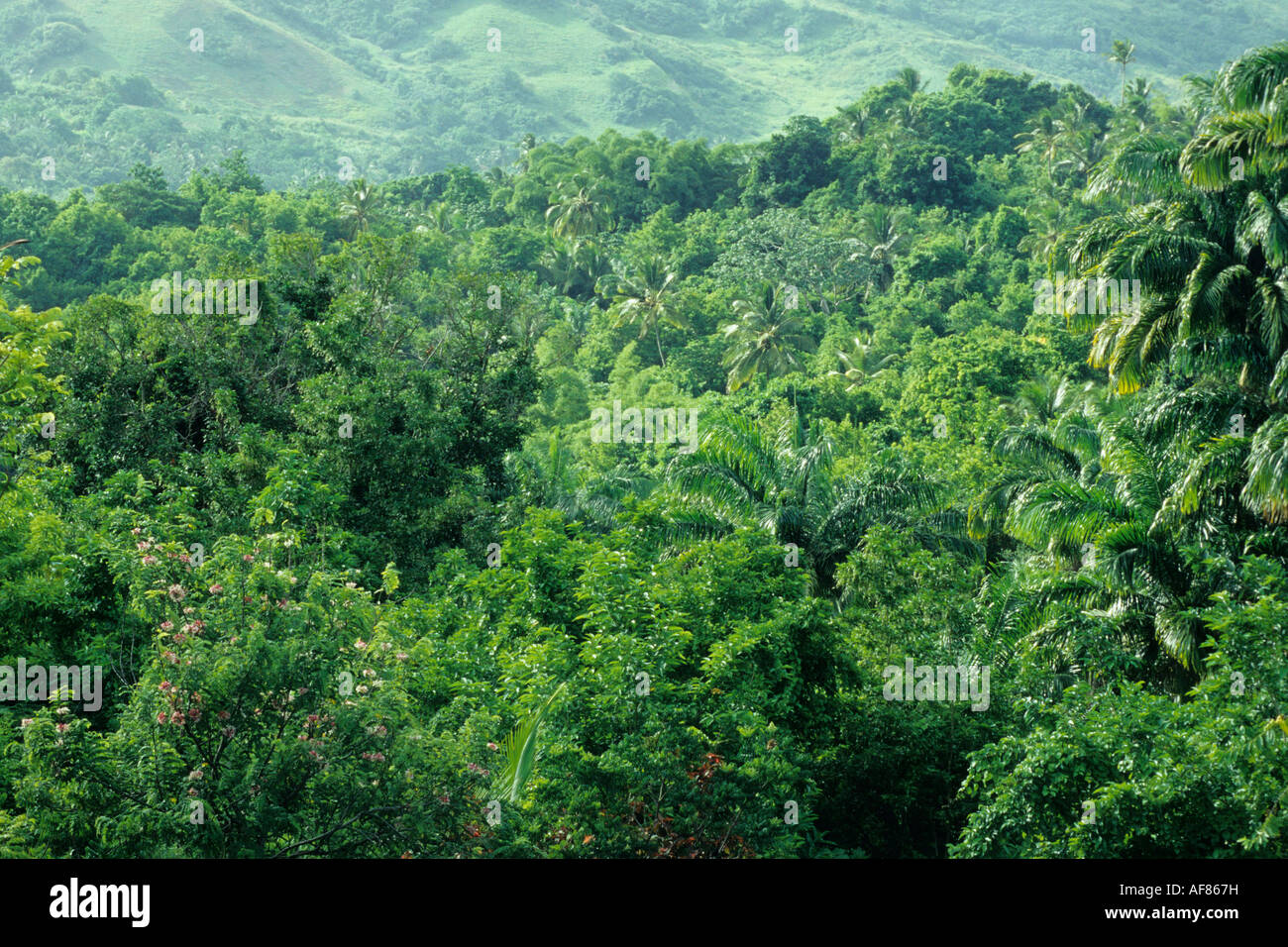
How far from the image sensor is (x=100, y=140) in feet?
555

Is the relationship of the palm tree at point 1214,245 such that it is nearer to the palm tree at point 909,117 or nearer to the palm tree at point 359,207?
the palm tree at point 359,207

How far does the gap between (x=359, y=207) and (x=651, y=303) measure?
21.3 metres

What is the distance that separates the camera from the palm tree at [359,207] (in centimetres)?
6831

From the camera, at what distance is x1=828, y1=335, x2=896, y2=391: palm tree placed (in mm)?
48000

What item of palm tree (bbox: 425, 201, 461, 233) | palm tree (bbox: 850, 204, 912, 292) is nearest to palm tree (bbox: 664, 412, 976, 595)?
palm tree (bbox: 850, 204, 912, 292)

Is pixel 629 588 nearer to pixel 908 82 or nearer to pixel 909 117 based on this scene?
pixel 909 117

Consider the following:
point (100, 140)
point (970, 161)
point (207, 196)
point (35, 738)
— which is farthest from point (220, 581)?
point (100, 140)

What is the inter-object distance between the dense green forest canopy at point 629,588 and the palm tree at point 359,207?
1543 inches

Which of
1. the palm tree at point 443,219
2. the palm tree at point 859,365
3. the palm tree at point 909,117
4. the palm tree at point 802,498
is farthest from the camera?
the palm tree at point 909,117

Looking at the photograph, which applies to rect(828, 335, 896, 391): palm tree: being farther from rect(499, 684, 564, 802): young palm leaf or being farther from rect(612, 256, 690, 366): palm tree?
rect(499, 684, 564, 802): young palm leaf

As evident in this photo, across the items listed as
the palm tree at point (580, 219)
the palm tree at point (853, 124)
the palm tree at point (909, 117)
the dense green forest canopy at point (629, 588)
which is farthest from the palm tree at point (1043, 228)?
the dense green forest canopy at point (629, 588)

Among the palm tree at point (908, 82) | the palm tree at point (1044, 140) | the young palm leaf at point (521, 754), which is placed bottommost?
the young palm leaf at point (521, 754)

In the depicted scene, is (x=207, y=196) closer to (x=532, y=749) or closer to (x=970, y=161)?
(x=970, y=161)

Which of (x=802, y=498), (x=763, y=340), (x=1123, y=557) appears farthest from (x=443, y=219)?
(x=1123, y=557)
